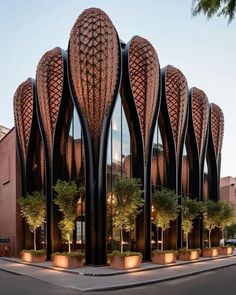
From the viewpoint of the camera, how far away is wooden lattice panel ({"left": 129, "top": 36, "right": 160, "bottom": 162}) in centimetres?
3108

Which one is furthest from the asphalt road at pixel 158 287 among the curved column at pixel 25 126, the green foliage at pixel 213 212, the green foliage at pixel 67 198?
the green foliage at pixel 213 212

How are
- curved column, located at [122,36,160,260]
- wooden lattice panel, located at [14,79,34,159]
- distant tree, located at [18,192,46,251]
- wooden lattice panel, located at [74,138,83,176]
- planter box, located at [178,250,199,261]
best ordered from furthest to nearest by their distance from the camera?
wooden lattice panel, located at [14,79,34,159] < planter box, located at [178,250,199,261] < distant tree, located at [18,192,46,251] < curved column, located at [122,36,160,260] < wooden lattice panel, located at [74,138,83,176]

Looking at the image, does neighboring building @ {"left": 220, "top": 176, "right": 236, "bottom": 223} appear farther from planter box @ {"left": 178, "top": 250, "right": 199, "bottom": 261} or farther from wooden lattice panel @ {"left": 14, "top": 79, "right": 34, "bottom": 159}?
wooden lattice panel @ {"left": 14, "top": 79, "right": 34, "bottom": 159}

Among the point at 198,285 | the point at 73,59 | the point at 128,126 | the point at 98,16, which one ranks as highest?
the point at 98,16

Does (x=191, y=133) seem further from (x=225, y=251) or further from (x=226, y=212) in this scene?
(x=225, y=251)

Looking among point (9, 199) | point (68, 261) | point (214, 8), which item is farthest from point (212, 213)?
point (214, 8)

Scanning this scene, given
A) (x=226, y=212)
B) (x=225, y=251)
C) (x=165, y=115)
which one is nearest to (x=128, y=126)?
(x=165, y=115)

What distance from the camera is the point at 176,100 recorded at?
3581 centimetres

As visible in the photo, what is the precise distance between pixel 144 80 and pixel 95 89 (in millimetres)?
5781

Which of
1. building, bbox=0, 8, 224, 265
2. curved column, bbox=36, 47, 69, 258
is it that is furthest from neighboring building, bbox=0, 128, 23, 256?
curved column, bbox=36, 47, 69, 258

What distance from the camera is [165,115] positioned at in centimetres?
3494

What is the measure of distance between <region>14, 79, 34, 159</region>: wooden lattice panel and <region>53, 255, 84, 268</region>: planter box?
13.4 m

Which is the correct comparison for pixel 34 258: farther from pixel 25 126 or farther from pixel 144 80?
pixel 144 80

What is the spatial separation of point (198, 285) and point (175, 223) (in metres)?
15.5
